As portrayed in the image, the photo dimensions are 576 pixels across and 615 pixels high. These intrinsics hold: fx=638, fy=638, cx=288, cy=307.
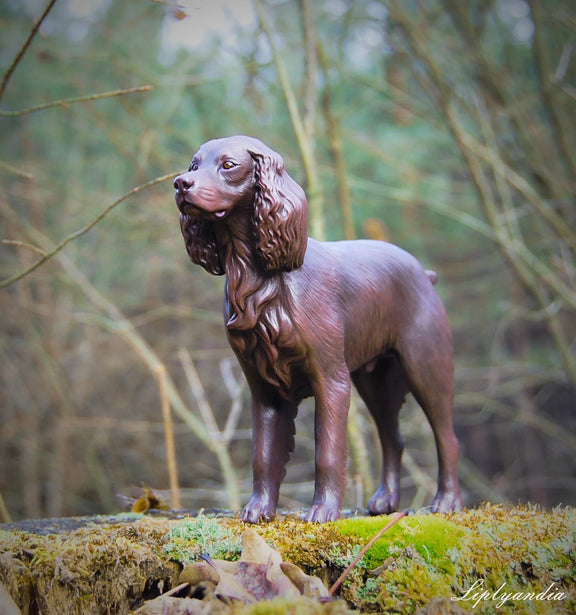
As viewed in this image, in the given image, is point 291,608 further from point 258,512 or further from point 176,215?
point 176,215

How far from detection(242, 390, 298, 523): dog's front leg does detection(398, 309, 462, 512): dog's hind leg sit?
558mm

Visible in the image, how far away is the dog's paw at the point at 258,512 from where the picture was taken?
245cm

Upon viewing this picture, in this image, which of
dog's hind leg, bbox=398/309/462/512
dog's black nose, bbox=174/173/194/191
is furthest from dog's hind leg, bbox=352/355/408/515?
dog's black nose, bbox=174/173/194/191

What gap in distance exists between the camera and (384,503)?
9.47 feet

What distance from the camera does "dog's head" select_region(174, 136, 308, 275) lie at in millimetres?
2225

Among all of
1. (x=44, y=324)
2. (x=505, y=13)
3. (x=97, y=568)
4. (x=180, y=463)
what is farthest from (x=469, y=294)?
(x=97, y=568)

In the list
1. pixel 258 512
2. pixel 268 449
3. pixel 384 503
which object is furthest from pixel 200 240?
pixel 384 503

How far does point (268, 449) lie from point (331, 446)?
0.29 meters

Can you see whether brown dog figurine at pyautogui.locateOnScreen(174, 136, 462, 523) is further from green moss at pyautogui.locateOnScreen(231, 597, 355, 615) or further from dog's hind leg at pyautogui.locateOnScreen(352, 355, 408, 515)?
green moss at pyautogui.locateOnScreen(231, 597, 355, 615)

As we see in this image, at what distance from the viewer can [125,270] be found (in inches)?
309

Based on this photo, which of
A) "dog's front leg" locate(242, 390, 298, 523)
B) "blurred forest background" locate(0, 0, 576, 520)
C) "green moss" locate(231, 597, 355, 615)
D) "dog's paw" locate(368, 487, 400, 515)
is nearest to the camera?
"green moss" locate(231, 597, 355, 615)

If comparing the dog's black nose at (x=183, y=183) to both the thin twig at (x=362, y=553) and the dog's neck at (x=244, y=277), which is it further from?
the thin twig at (x=362, y=553)

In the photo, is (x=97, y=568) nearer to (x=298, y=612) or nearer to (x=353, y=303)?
(x=298, y=612)

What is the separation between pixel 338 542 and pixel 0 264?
556 centimetres
